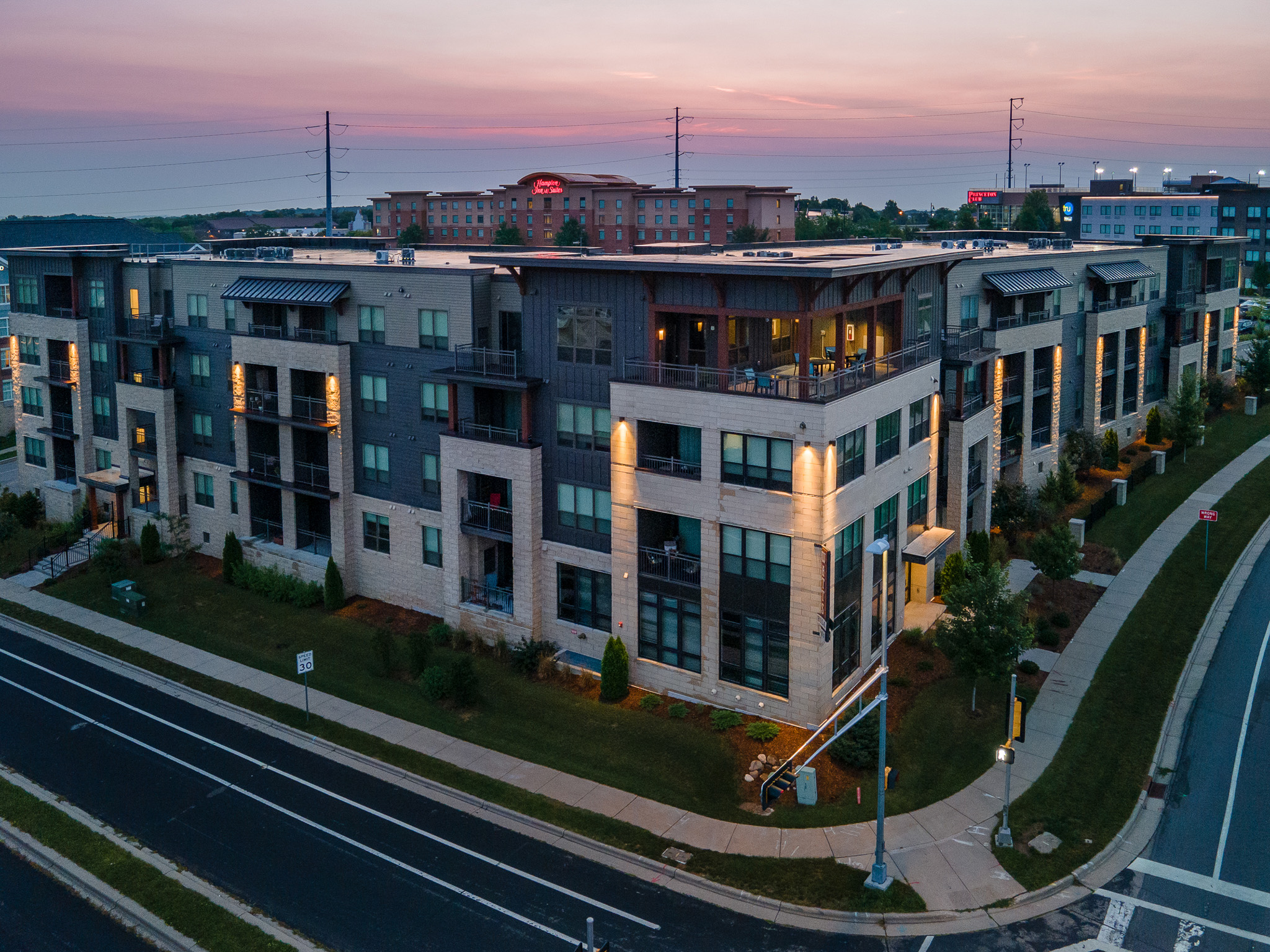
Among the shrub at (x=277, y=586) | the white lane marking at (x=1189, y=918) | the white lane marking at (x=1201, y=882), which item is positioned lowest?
the white lane marking at (x=1189, y=918)

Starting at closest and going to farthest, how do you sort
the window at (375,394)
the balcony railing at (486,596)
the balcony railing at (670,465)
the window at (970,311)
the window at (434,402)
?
the balcony railing at (670,465) < the balcony railing at (486,596) < the window at (434,402) < the window at (375,394) < the window at (970,311)

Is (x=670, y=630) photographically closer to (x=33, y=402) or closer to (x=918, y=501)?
(x=918, y=501)

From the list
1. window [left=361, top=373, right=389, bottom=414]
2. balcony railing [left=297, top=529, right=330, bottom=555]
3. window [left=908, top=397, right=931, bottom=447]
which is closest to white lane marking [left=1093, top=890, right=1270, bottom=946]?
window [left=908, top=397, right=931, bottom=447]

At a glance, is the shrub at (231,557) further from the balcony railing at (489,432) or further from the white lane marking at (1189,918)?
the white lane marking at (1189,918)

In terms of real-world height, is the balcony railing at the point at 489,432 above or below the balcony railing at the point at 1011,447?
above

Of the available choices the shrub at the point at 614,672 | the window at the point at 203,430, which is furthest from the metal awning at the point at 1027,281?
the window at the point at 203,430

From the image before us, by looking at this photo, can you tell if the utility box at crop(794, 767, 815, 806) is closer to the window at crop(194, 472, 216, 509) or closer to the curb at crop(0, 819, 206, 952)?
the curb at crop(0, 819, 206, 952)

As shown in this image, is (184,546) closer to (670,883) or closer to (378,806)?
(378,806)
